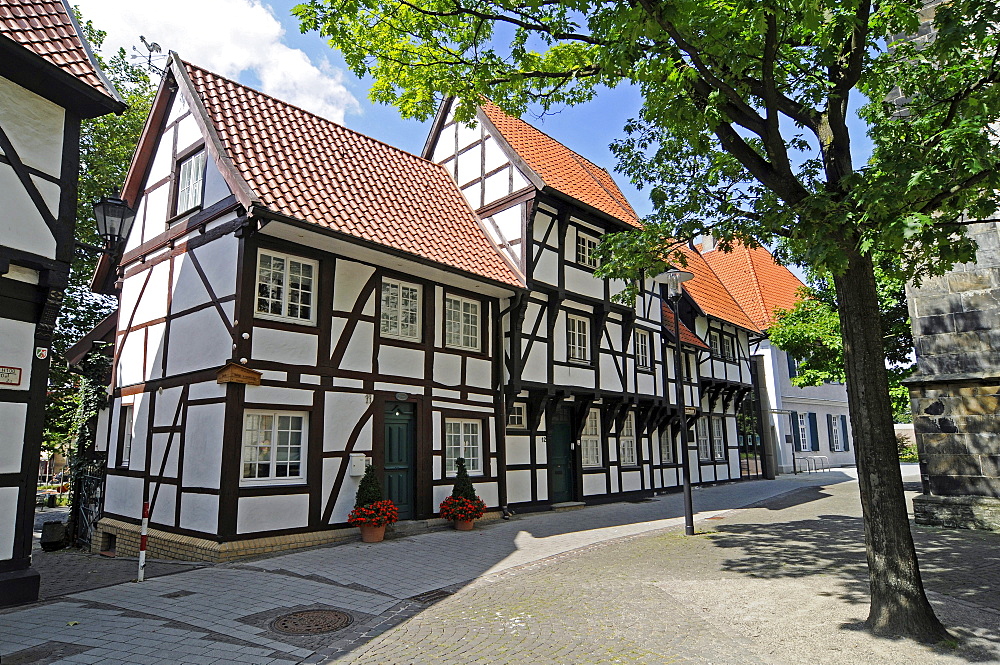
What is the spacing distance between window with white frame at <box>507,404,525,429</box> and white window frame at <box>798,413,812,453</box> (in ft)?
66.7

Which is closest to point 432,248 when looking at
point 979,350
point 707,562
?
point 707,562

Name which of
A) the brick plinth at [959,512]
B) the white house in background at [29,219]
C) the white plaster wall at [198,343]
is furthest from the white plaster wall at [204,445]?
the brick plinth at [959,512]

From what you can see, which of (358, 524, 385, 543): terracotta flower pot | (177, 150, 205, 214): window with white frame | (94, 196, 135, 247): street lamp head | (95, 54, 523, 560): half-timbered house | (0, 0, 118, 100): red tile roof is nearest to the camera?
(0, 0, 118, 100): red tile roof

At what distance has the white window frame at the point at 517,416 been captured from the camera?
15789 millimetres

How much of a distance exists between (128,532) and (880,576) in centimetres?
1274

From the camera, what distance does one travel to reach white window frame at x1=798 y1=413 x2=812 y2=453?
30906mm

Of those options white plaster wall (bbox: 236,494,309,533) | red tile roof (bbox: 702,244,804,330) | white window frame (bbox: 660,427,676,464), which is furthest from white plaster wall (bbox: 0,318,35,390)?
red tile roof (bbox: 702,244,804,330)

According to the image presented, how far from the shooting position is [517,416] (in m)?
16.0

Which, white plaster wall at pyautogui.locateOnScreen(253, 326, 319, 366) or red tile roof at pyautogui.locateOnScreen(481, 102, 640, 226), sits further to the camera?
red tile roof at pyautogui.locateOnScreen(481, 102, 640, 226)

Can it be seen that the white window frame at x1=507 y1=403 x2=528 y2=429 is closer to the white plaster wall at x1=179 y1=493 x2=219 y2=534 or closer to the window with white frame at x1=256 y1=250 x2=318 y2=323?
the window with white frame at x1=256 y1=250 x2=318 y2=323

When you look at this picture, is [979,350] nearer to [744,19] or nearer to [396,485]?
[744,19]

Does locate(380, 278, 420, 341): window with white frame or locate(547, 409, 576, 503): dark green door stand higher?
locate(380, 278, 420, 341): window with white frame

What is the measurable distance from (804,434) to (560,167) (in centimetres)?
2068

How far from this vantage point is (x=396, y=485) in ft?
42.6
